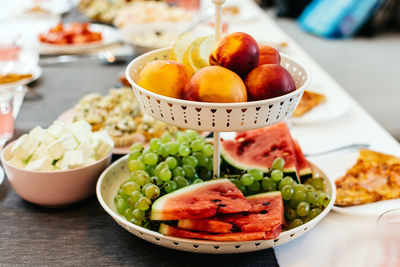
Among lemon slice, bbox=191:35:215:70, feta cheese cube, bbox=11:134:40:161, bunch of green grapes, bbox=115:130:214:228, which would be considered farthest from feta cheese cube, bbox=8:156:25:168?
lemon slice, bbox=191:35:215:70

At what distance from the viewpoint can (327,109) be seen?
1.48 m

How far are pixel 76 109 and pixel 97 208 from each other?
1.57ft

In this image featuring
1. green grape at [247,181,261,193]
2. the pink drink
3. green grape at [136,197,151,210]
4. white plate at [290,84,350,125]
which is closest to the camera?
green grape at [136,197,151,210]

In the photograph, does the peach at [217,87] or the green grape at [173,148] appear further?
the green grape at [173,148]

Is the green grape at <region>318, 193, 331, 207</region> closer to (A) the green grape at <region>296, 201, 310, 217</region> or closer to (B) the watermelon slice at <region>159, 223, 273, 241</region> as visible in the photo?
(A) the green grape at <region>296, 201, 310, 217</region>

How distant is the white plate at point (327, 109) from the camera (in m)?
1.40

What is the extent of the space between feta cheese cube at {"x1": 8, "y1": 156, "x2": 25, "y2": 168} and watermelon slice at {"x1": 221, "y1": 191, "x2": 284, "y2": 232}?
1.52ft

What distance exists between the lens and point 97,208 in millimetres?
953

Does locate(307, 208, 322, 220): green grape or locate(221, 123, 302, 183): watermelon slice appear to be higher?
locate(307, 208, 322, 220): green grape

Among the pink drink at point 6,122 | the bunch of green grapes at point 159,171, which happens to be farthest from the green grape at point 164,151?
the pink drink at point 6,122

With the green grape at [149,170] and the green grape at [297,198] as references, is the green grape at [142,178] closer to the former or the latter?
the green grape at [149,170]

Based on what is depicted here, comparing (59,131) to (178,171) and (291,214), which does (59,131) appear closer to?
(178,171)

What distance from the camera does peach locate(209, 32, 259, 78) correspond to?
0.73 meters

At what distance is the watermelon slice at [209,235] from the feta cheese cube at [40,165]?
303mm
